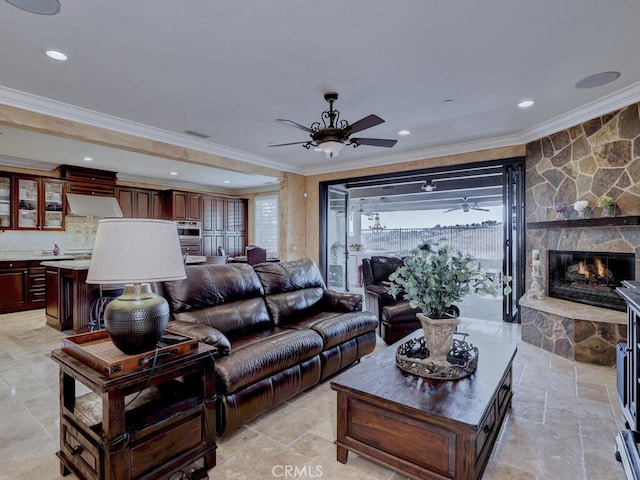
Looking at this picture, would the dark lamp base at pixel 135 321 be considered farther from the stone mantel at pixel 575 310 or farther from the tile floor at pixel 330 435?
the stone mantel at pixel 575 310

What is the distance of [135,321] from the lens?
5.06 feet

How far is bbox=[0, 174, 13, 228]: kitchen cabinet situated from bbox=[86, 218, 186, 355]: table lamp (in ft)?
20.2

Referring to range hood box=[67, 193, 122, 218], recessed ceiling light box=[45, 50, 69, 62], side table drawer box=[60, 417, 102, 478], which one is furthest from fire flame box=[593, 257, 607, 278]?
range hood box=[67, 193, 122, 218]

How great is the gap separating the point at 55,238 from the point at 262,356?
6498mm

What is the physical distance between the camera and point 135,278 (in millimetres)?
1478

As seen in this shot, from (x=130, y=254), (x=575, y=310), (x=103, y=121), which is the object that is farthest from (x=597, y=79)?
(x=103, y=121)

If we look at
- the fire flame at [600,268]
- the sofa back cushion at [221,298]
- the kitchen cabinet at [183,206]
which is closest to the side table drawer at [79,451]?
the sofa back cushion at [221,298]

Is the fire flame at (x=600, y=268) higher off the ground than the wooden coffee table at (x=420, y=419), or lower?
higher

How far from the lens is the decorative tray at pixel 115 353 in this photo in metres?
1.49

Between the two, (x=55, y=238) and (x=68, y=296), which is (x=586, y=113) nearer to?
(x=68, y=296)

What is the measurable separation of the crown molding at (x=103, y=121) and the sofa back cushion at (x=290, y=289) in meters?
2.39

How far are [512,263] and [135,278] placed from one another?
4.89m

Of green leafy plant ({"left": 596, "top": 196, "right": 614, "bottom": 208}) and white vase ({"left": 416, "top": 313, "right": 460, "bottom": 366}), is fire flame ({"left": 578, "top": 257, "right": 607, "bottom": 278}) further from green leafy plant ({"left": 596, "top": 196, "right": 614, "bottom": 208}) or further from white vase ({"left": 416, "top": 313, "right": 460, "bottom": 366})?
white vase ({"left": 416, "top": 313, "right": 460, "bottom": 366})

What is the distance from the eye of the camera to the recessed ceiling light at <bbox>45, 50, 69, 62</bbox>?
2571mm
